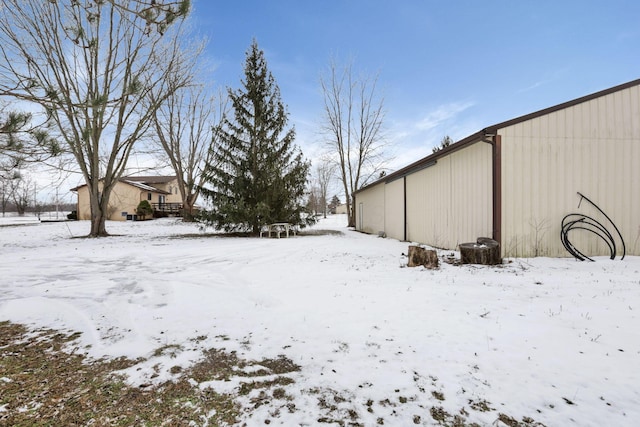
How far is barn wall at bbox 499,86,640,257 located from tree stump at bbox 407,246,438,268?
84.9 inches

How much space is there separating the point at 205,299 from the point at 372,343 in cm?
249

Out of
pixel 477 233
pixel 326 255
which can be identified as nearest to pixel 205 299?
pixel 326 255

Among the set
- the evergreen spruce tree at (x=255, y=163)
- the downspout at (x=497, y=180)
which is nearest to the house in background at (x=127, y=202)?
the evergreen spruce tree at (x=255, y=163)

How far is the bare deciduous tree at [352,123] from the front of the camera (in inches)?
826

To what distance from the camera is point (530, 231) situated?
21.8 ft

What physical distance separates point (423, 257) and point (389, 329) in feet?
10.7

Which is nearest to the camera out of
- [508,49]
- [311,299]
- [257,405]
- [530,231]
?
[257,405]

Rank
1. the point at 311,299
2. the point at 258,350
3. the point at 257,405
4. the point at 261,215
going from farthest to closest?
the point at 261,215 < the point at 311,299 < the point at 258,350 < the point at 257,405

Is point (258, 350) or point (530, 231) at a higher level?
point (530, 231)

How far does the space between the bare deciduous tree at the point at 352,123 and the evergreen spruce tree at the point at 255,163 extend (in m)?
8.54

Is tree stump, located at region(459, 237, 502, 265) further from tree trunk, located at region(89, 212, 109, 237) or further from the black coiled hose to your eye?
tree trunk, located at region(89, 212, 109, 237)

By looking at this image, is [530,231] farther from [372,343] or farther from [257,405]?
[257,405]

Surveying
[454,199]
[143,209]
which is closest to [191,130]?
[143,209]

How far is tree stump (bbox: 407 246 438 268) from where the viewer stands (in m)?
5.76
